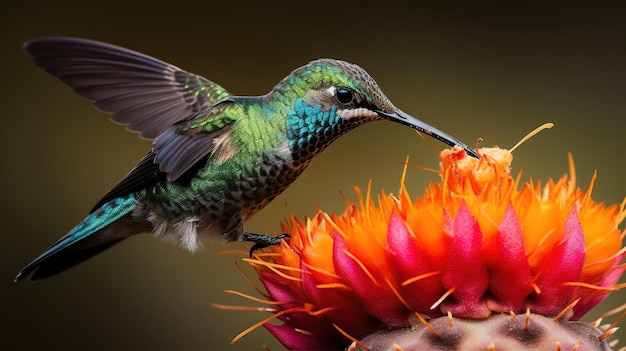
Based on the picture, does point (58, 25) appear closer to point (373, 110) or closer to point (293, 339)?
point (373, 110)

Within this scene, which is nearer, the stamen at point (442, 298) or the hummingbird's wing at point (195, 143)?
the stamen at point (442, 298)

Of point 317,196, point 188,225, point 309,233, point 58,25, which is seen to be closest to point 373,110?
point 309,233

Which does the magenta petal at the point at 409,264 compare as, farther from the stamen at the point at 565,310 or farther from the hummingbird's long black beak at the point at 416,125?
the hummingbird's long black beak at the point at 416,125

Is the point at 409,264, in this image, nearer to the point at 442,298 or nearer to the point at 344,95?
the point at 442,298

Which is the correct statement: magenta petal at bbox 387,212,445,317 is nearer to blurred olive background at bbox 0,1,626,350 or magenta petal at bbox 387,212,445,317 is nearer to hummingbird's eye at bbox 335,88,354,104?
hummingbird's eye at bbox 335,88,354,104

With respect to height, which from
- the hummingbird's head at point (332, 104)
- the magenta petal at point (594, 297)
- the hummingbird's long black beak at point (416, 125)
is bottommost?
the magenta petal at point (594, 297)

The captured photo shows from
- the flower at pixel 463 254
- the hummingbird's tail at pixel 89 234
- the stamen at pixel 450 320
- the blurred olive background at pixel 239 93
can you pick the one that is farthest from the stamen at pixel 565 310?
the blurred olive background at pixel 239 93

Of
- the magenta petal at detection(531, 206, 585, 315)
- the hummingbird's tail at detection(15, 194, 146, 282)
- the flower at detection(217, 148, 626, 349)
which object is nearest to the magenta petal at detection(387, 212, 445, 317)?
the flower at detection(217, 148, 626, 349)

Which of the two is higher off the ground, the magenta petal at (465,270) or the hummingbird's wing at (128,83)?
the hummingbird's wing at (128,83)
